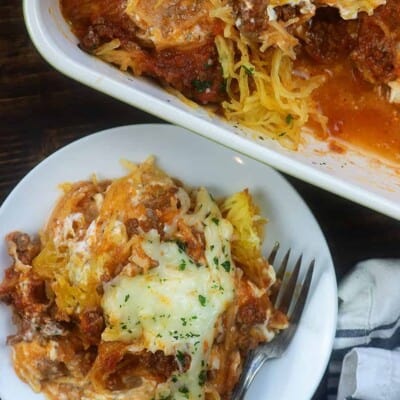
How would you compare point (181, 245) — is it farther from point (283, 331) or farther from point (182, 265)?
point (283, 331)

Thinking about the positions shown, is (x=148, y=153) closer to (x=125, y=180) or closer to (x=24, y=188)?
(x=125, y=180)

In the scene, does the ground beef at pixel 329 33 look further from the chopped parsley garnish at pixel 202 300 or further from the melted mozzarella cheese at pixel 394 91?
the chopped parsley garnish at pixel 202 300

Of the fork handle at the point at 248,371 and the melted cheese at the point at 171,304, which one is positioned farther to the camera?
the fork handle at the point at 248,371

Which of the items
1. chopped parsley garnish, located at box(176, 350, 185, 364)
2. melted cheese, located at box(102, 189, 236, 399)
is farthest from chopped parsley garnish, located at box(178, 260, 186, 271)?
chopped parsley garnish, located at box(176, 350, 185, 364)

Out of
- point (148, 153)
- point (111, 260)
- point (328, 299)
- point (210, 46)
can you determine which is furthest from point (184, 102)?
point (328, 299)

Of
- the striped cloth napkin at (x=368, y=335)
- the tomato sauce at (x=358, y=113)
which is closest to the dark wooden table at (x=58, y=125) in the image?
the striped cloth napkin at (x=368, y=335)

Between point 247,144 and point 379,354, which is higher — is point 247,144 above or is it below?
above

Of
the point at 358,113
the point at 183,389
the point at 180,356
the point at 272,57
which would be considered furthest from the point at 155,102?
the point at 183,389
